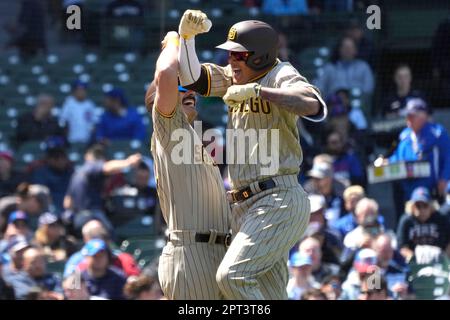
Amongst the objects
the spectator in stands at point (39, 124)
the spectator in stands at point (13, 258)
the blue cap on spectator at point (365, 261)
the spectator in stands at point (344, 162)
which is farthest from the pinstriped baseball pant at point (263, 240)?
the spectator in stands at point (39, 124)

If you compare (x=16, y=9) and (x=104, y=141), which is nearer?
(x=104, y=141)

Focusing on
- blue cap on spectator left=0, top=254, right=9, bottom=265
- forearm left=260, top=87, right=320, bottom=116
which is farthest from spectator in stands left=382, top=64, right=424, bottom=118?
forearm left=260, top=87, right=320, bottom=116

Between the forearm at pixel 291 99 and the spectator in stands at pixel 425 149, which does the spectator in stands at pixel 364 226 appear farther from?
the forearm at pixel 291 99

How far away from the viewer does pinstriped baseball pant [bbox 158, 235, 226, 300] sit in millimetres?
5863

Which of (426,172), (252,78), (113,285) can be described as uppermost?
(252,78)

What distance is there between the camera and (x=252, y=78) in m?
5.84

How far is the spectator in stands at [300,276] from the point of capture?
8.57 meters

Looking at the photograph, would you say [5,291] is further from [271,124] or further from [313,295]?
[271,124]

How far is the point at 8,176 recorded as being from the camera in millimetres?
10492

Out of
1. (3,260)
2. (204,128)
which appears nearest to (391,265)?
(204,128)
